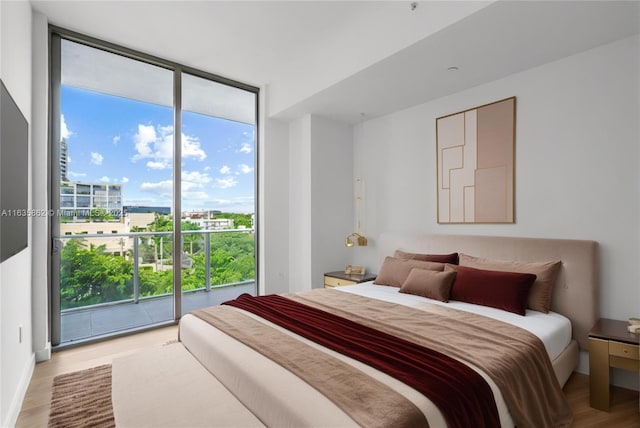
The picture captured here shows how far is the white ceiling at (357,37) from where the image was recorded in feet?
7.43

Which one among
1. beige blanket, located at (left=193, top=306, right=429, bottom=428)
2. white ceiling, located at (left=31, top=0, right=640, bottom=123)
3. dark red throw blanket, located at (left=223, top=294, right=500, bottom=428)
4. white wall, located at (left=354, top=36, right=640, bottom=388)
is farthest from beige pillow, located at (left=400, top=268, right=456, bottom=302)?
white ceiling, located at (left=31, top=0, right=640, bottom=123)

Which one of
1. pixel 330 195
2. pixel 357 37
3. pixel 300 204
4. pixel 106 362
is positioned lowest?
pixel 106 362

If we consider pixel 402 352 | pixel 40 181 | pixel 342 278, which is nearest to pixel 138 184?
pixel 40 181

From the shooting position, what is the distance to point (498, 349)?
178 cm

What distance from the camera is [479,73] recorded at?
9.86 ft

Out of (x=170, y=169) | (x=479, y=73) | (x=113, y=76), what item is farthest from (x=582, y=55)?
(x=113, y=76)

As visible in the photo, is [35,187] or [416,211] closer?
[35,187]

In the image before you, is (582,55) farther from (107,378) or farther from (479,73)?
(107,378)

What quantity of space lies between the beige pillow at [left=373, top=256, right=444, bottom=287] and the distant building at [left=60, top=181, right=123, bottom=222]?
9.40 feet

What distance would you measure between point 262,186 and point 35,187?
2.27 m

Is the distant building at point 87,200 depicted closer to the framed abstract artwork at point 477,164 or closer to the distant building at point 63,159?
the distant building at point 63,159

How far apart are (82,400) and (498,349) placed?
263cm

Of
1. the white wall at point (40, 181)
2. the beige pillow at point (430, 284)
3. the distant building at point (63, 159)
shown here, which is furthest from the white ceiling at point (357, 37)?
the beige pillow at point (430, 284)

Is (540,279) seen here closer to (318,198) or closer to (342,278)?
(342,278)
